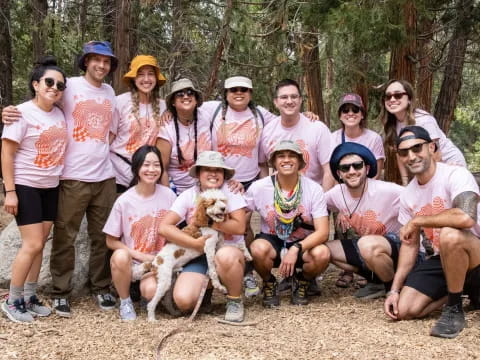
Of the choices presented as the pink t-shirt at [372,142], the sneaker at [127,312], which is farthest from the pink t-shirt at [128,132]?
the pink t-shirt at [372,142]

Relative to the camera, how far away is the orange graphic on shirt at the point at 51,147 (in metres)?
4.62

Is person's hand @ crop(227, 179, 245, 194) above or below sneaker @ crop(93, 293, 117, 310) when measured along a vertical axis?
above

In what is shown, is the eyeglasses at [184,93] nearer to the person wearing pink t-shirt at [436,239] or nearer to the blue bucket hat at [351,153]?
the blue bucket hat at [351,153]

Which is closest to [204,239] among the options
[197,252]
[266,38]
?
[197,252]

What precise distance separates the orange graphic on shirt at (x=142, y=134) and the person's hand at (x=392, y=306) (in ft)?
8.98

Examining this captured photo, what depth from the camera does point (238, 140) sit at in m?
5.47

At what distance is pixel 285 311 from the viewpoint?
4859mm

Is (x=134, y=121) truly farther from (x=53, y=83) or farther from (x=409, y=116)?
(x=409, y=116)

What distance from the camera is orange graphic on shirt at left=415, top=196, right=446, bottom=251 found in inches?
177

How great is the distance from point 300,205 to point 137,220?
1.56 meters

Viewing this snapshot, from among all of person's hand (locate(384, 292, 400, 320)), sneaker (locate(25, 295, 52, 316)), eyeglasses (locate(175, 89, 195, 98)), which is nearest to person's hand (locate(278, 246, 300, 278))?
person's hand (locate(384, 292, 400, 320))

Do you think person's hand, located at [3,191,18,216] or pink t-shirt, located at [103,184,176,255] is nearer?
person's hand, located at [3,191,18,216]

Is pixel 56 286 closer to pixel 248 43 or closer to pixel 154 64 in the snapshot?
pixel 154 64

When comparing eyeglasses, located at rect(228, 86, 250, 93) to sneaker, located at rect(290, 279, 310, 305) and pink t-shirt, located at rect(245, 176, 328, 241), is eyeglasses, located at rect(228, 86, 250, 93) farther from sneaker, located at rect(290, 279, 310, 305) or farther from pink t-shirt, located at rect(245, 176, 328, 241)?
sneaker, located at rect(290, 279, 310, 305)
